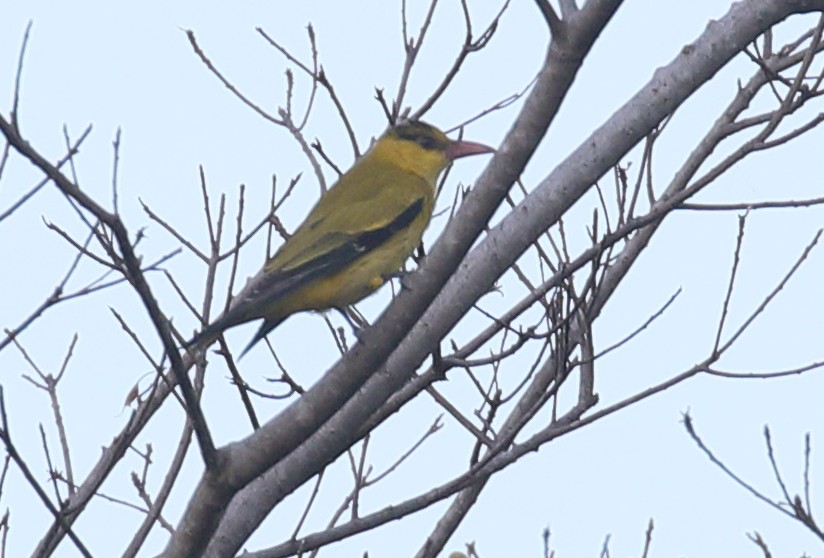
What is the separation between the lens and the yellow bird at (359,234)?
5.45 metres

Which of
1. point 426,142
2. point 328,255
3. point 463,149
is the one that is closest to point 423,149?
point 426,142

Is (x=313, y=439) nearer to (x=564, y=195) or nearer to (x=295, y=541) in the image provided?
(x=295, y=541)

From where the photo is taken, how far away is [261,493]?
14.6 ft

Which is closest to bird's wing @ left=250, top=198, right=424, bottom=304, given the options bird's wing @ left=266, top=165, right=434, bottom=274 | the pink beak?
bird's wing @ left=266, top=165, right=434, bottom=274

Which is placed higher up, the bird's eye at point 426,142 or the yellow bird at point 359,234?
the bird's eye at point 426,142

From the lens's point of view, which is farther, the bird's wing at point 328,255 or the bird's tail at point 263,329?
the bird's wing at point 328,255

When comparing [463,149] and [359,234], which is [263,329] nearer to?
[359,234]

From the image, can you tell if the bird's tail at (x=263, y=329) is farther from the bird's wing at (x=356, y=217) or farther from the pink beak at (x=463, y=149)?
the pink beak at (x=463, y=149)

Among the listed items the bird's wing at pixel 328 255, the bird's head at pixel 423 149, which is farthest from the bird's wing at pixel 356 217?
the bird's head at pixel 423 149

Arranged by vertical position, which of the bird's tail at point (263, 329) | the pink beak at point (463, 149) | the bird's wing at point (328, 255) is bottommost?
the bird's tail at point (263, 329)

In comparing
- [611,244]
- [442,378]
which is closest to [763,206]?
[611,244]

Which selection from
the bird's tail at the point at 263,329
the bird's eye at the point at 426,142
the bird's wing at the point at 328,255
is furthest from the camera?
the bird's eye at the point at 426,142

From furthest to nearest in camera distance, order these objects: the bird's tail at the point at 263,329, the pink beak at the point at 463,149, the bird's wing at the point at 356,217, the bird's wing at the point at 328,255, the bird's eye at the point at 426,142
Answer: the bird's eye at the point at 426,142 → the pink beak at the point at 463,149 → the bird's wing at the point at 356,217 → the bird's wing at the point at 328,255 → the bird's tail at the point at 263,329

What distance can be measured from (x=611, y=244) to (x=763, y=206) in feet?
2.04
